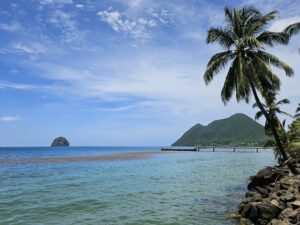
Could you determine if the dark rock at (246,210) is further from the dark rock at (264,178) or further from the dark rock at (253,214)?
the dark rock at (264,178)

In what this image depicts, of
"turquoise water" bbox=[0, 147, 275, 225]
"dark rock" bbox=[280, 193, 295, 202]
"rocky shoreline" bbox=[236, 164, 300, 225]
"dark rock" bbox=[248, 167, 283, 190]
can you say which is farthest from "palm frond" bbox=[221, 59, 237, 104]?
"dark rock" bbox=[280, 193, 295, 202]

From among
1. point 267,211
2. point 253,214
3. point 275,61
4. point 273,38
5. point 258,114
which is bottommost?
point 253,214

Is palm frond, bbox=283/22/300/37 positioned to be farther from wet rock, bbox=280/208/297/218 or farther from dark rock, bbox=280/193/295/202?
wet rock, bbox=280/208/297/218

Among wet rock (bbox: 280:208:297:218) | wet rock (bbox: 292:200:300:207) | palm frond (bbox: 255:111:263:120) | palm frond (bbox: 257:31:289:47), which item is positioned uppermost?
palm frond (bbox: 257:31:289:47)

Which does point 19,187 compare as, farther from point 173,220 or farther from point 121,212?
point 173,220

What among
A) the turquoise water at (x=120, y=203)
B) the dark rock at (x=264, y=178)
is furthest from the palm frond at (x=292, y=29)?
the turquoise water at (x=120, y=203)

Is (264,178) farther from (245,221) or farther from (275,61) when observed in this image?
(245,221)

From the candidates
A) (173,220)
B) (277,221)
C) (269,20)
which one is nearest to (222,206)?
(173,220)

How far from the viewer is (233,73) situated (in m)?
23.6

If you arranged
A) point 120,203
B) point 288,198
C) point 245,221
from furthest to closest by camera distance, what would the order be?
point 120,203, point 288,198, point 245,221

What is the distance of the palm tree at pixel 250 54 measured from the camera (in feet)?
73.5

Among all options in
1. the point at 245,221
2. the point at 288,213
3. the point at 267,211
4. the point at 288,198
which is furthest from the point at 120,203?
the point at 288,213

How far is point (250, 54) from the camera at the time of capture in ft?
75.6

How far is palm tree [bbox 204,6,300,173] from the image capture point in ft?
73.5
